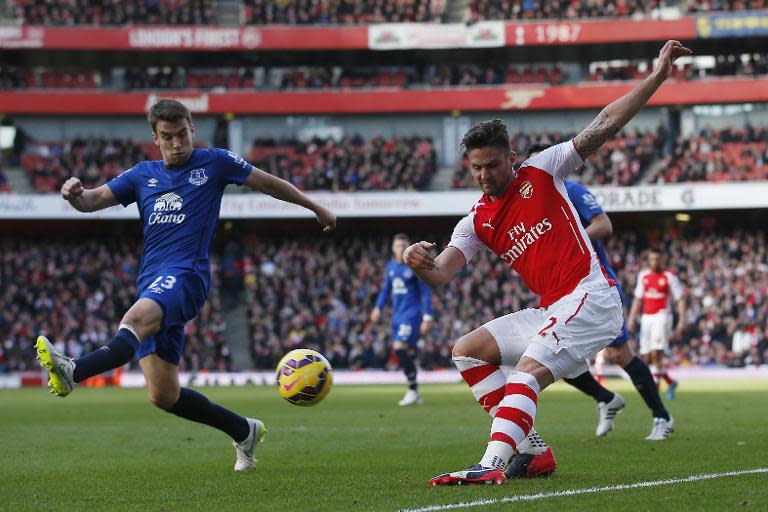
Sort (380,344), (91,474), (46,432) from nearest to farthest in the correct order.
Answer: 1. (91,474)
2. (46,432)
3. (380,344)

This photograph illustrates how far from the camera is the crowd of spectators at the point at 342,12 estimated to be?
151 feet

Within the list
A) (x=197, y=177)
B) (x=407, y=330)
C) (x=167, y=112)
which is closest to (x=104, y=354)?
(x=197, y=177)

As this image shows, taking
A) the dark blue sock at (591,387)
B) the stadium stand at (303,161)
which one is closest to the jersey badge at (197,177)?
the dark blue sock at (591,387)

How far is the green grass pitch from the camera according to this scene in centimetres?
649

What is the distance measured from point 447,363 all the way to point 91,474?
90.7 ft

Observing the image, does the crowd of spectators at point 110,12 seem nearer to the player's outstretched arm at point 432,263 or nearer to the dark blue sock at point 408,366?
the dark blue sock at point 408,366

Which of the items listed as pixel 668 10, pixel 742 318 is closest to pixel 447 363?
pixel 742 318

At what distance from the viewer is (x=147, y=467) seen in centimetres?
904

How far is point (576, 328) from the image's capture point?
23.1 ft

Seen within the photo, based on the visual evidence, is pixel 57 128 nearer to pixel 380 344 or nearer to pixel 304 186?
pixel 304 186

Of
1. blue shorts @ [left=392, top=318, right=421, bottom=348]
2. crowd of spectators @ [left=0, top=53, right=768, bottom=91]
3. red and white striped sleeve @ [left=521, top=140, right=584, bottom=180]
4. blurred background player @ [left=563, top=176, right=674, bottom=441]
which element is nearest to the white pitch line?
red and white striped sleeve @ [left=521, top=140, right=584, bottom=180]

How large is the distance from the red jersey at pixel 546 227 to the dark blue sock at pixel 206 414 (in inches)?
104

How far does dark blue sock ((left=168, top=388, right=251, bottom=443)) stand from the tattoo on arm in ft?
11.2

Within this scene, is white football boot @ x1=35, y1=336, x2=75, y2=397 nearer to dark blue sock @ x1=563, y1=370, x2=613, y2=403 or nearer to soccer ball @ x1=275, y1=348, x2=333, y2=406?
soccer ball @ x1=275, y1=348, x2=333, y2=406
